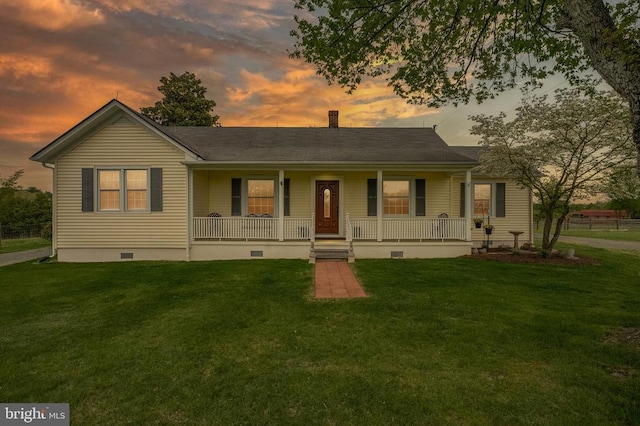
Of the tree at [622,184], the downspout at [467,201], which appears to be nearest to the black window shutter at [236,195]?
the downspout at [467,201]

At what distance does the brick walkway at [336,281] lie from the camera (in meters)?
6.42

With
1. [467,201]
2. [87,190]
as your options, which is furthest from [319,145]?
[87,190]

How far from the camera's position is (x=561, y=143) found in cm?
1035

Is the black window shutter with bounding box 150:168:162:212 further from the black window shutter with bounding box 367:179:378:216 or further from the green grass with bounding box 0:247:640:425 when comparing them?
the black window shutter with bounding box 367:179:378:216

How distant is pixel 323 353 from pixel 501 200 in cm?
1243

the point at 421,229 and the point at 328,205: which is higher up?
the point at 328,205

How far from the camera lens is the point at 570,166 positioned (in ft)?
34.3

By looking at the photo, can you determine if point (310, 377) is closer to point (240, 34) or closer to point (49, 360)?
point (49, 360)

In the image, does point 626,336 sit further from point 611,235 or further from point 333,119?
point 611,235

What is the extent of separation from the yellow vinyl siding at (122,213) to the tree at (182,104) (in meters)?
16.9

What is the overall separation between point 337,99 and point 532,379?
15.8 meters

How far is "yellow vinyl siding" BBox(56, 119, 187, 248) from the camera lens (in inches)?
407

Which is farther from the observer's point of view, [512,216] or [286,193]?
[512,216]

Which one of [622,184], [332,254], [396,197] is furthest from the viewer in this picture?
[396,197]
